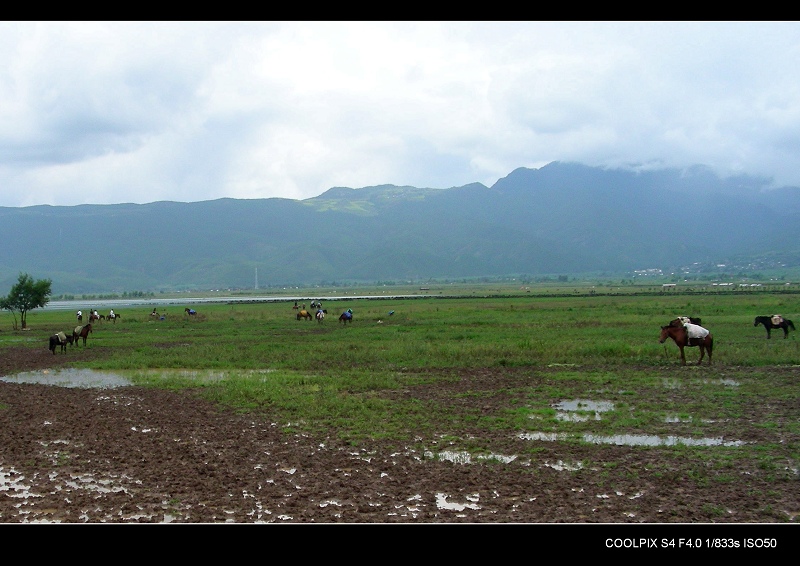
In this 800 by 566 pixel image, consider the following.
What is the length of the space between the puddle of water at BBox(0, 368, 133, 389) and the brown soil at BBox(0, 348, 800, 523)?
7.66 m

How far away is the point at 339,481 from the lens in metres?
9.88

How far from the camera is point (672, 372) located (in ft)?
68.4

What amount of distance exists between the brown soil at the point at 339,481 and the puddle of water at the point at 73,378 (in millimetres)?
7661

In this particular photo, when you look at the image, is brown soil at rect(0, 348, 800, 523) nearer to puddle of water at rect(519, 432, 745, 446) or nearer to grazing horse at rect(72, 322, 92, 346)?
puddle of water at rect(519, 432, 745, 446)

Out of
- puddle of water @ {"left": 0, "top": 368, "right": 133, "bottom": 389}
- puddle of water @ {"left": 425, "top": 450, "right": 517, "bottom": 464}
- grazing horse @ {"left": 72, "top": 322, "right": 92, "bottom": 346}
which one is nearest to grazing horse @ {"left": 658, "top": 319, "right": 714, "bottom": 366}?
puddle of water @ {"left": 425, "top": 450, "right": 517, "bottom": 464}

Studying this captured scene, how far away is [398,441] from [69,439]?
7.33 m

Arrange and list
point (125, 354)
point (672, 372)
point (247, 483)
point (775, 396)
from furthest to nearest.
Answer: point (125, 354) → point (672, 372) → point (775, 396) → point (247, 483)

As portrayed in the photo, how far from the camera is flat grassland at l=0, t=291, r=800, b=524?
8609 millimetres

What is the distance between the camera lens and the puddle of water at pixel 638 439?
11963mm

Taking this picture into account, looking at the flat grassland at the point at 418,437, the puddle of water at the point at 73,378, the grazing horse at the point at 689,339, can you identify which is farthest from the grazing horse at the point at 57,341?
the grazing horse at the point at 689,339

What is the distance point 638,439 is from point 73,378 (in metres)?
20.9
